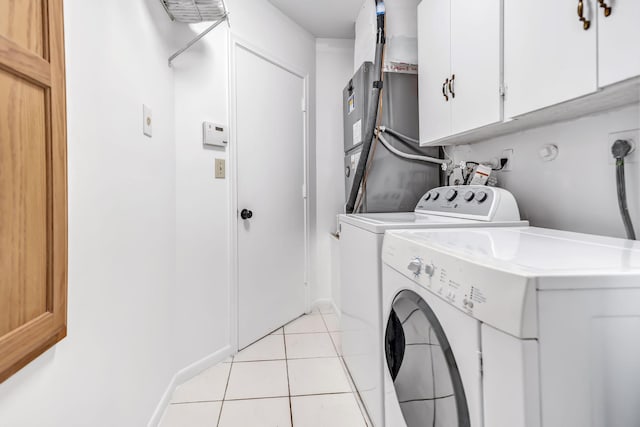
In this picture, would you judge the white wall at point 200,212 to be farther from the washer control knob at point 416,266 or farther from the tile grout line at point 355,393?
the washer control knob at point 416,266

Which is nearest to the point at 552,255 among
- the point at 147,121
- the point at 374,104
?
the point at 147,121

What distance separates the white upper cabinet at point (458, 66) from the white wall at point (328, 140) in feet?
3.71

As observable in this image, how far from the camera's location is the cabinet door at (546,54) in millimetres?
883

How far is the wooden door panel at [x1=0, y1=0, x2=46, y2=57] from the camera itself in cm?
58

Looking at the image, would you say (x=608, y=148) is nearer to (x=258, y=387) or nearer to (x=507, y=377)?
(x=507, y=377)

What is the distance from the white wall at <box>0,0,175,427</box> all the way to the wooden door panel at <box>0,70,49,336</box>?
0.15m

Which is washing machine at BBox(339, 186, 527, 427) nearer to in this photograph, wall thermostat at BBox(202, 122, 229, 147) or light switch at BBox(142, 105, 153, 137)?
wall thermostat at BBox(202, 122, 229, 147)

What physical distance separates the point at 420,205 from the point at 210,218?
4.14ft

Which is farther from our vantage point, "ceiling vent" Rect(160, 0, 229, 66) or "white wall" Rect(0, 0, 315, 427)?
"ceiling vent" Rect(160, 0, 229, 66)

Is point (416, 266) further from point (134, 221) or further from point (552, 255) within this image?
point (134, 221)

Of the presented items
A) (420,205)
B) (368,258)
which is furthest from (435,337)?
(420,205)

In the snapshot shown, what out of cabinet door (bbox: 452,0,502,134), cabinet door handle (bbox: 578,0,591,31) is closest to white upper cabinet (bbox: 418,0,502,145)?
cabinet door (bbox: 452,0,502,134)

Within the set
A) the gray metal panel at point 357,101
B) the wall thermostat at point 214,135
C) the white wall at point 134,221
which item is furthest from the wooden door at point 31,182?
the gray metal panel at point 357,101

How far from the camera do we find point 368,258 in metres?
1.31
